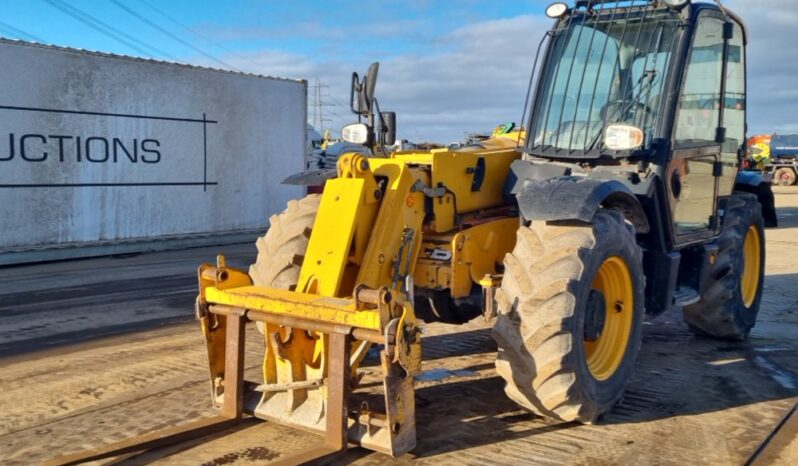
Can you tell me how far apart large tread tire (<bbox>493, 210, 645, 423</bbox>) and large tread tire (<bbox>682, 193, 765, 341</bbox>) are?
8.57 feet

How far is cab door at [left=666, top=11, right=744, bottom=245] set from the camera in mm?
5695

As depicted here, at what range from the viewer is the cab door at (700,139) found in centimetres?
570

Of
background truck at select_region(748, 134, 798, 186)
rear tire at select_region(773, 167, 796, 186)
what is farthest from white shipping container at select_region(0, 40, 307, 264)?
rear tire at select_region(773, 167, 796, 186)

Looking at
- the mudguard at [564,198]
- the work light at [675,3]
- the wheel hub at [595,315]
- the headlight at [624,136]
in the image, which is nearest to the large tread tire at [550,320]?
the mudguard at [564,198]

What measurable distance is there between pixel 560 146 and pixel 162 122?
883cm

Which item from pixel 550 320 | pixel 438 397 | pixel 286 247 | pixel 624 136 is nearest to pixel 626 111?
pixel 624 136

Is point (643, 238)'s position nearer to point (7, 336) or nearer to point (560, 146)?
point (560, 146)

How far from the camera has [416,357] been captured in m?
3.78

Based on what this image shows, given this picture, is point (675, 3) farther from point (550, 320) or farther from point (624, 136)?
point (550, 320)

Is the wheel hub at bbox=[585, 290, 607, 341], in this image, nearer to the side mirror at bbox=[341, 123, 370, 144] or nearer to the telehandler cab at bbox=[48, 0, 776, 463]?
the telehandler cab at bbox=[48, 0, 776, 463]

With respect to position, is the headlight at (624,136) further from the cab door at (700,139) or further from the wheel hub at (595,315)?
the wheel hub at (595,315)

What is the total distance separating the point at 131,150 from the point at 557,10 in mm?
8485

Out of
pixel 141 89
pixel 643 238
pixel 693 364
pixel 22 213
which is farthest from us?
pixel 141 89

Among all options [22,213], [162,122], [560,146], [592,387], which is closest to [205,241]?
[162,122]
